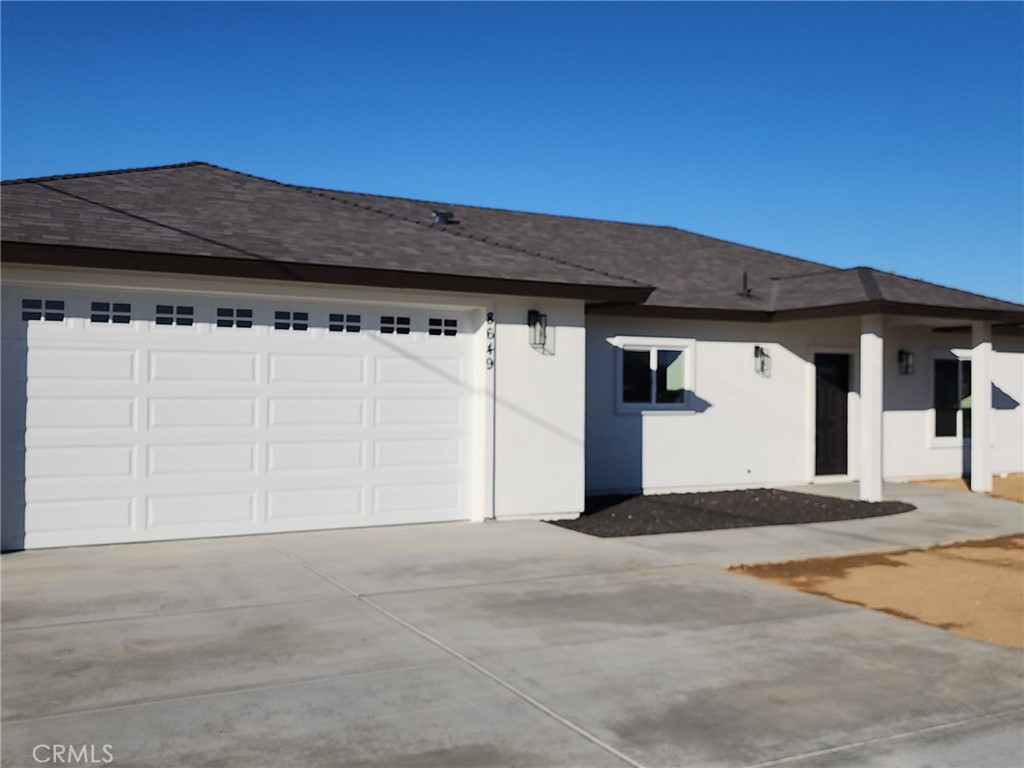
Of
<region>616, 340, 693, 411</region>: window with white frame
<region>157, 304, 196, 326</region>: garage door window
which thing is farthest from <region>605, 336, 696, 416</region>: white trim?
<region>157, 304, 196, 326</region>: garage door window

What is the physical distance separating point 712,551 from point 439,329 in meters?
4.28

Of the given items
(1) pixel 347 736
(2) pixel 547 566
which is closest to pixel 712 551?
(2) pixel 547 566

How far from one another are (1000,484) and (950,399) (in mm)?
1879

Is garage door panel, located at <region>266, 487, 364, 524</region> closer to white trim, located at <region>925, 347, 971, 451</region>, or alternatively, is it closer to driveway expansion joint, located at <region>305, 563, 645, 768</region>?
driveway expansion joint, located at <region>305, 563, 645, 768</region>

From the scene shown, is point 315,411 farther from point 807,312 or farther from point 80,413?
point 807,312

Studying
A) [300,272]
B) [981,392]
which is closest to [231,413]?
[300,272]

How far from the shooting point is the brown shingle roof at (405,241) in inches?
383

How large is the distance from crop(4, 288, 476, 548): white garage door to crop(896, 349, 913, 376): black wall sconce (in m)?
9.74

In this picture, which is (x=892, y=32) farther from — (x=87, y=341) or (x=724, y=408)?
(x=87, y=341)

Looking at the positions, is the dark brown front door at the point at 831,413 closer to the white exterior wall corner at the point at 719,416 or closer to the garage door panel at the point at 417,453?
the white exterior wall corner at the point at 719,416

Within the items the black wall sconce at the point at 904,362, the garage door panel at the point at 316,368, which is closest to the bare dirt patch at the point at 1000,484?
the black wall sconce at the point at 904,362

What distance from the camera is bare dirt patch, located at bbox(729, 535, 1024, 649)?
7.09m

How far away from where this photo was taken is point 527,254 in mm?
12516

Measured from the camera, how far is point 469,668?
18.2ft
